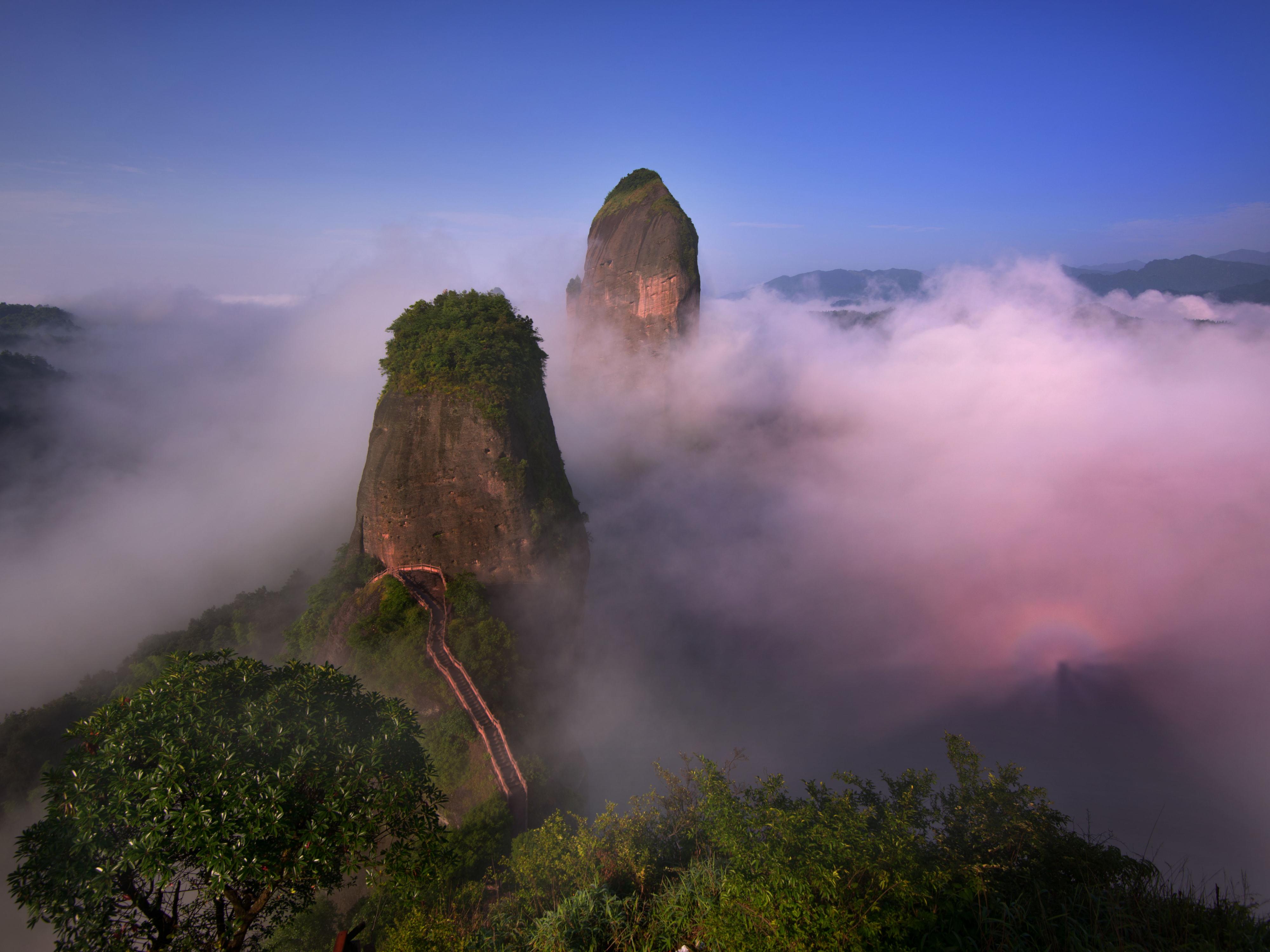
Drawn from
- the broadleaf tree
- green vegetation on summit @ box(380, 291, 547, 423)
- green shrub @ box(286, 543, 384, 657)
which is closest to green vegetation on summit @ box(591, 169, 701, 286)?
green vegetation on summit @ box(380, 291, 547, 423)

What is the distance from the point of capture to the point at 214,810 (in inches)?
338

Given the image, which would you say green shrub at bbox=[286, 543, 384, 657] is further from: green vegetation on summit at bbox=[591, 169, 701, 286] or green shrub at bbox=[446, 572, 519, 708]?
green vegetation on summit at bbox=[591, 169, 701, 286]

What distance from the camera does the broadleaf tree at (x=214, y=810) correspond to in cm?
854

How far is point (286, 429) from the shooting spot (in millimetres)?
79312

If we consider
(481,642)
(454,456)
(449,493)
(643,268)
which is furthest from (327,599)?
(643,268)

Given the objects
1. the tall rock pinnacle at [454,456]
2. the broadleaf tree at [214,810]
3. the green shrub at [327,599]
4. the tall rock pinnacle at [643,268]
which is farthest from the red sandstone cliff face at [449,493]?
the tall rock pinnacle at [643,268]

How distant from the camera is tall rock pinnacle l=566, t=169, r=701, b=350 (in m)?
60.2

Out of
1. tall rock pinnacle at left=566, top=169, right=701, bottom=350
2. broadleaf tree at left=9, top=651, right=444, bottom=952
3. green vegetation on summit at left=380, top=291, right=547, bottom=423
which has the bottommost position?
broadleaf tree at left=9, top=651, right=444, bottom=952

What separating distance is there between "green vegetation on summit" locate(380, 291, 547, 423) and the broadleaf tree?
56.1ft

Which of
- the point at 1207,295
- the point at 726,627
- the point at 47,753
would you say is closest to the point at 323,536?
the point at 47,753

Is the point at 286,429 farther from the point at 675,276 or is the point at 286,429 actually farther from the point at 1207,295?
the point at 1207,295

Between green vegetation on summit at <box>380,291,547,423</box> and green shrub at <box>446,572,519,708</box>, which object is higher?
green vegetation on summit at <box>380,291,547,423</box>

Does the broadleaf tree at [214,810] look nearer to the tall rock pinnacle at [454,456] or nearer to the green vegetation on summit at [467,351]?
the tall rock pinnacle at [454,456]

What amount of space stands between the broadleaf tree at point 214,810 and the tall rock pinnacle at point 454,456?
15.2 metres
